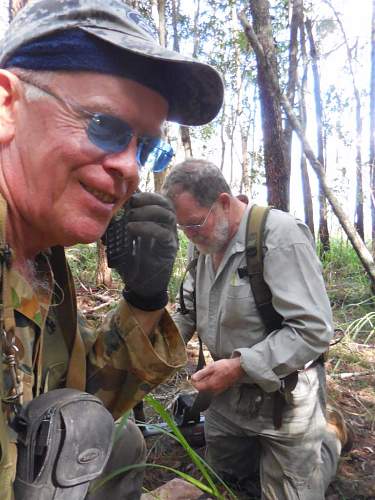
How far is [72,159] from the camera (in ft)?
3.94

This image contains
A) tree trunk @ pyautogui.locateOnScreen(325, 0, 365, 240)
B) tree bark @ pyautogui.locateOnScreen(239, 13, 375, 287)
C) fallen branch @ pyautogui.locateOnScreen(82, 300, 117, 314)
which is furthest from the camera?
tree trunk @ pyautogui.locateOnScreen(325, 0, 365, 240)

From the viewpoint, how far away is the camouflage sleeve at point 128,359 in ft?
5.43

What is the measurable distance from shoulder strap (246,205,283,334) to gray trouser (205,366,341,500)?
42 cm

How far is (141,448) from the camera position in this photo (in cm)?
196

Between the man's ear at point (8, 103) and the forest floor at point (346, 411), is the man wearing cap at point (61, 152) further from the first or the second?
the forest floor at point (346, 411)

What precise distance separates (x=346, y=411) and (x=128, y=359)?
8.68 ft

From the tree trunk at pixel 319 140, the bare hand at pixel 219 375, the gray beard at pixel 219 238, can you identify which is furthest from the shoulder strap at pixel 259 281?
the tree trunk at pixel 319 140

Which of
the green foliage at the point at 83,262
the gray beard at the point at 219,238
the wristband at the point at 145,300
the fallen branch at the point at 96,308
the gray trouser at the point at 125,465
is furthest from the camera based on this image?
the green foliage at the point at 83,262

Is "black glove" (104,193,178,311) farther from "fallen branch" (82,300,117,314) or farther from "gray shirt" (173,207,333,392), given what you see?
"fallen branch" (82,300,117,314)

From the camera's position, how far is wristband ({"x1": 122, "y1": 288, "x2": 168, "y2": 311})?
1655mm

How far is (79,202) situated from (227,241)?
5.23ft

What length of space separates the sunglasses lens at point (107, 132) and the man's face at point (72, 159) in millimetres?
14

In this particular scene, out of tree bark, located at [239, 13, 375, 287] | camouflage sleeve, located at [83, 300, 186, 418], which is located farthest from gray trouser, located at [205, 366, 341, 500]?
tree bark, located at [239, 13, 375, 287]

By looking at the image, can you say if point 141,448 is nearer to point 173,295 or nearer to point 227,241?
point 227,241
